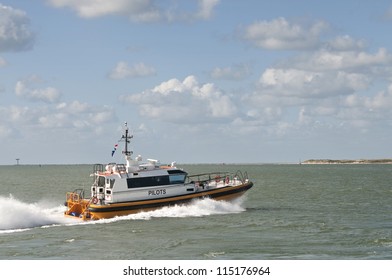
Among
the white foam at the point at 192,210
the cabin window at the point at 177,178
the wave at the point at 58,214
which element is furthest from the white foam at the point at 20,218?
the cabin window at the point at 177,178

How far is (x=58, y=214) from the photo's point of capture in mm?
37062

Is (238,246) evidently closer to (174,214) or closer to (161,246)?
(161,246)

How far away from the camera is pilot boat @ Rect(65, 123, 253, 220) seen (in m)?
34.5

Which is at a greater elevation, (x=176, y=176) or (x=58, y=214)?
(x=176, y=176)

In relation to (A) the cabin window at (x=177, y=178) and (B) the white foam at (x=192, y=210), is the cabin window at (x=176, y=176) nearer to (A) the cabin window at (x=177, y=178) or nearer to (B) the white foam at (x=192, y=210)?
(A) the cabin window at (x=177, y=178)

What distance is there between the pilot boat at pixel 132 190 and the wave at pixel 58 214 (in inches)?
15.8

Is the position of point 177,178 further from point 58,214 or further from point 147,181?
point 58,214

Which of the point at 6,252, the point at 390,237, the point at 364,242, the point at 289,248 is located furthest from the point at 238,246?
the point at 6,252

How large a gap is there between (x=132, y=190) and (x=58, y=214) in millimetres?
5643

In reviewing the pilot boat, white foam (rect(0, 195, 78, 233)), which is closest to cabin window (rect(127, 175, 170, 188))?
the pilot boat

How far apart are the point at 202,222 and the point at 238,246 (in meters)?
7.36

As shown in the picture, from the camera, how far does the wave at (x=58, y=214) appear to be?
107ft

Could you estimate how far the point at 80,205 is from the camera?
35250mm

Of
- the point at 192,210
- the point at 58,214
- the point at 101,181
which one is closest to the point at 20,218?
the point at 58,214
